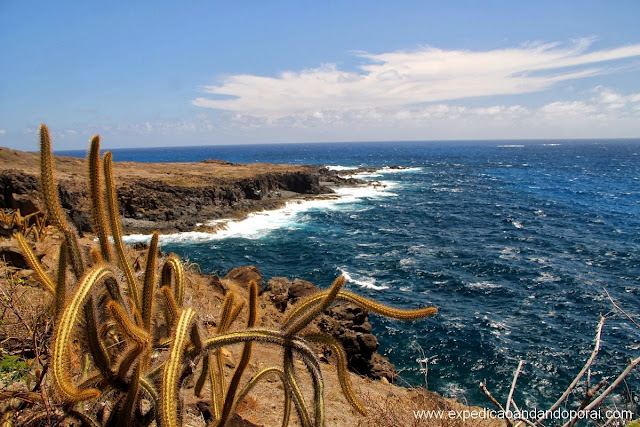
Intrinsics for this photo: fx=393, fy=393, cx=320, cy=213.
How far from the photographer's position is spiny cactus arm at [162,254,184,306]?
11.8 feet

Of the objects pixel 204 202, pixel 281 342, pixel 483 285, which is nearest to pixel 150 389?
pixel 281 342

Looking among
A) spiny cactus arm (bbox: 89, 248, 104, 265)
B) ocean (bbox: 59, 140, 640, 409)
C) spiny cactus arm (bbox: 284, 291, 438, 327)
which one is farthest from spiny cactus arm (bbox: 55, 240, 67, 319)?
ocean (bbox: 59, 140, 640, 409)

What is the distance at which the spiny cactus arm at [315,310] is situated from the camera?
9.40 ft

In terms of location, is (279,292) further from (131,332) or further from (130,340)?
(131,332)

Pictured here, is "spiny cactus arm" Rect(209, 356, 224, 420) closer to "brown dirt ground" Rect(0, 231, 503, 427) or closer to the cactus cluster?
the cactus cluster

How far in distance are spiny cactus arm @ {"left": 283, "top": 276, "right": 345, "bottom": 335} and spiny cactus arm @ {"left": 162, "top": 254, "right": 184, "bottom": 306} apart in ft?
3.99

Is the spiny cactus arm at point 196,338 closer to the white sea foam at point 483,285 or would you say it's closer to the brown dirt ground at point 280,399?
the brown dirt ground at point 280,399

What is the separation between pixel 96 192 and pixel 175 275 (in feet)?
3.27

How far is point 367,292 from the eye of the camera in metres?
18.9

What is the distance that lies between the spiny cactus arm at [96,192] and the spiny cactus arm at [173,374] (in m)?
1.35

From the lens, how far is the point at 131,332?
8.63ft

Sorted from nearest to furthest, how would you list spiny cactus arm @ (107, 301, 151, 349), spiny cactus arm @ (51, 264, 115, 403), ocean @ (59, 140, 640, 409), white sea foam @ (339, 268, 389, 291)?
spiny cactus arm @ (51, 264, 115, 403), spiny cactus arm @ (107, 301, 151, 349), ocean @ (59, 140, 640, 409), white sea foam @ (339, 268, 389, 291)

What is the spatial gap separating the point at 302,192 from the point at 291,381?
4588 centimetres

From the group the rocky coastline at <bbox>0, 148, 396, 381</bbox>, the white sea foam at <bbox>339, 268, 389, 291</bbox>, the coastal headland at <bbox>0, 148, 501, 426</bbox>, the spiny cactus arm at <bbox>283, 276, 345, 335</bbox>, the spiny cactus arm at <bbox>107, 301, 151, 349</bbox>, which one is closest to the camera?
the spiny cactus arm at <bbox>107, 301, 151, 349</bbox>
